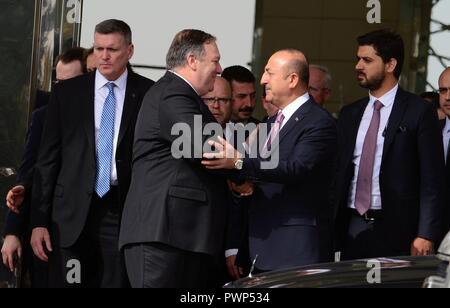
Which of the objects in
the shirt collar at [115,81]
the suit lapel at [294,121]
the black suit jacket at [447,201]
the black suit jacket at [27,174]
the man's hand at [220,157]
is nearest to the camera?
the man's hand at [220,157]

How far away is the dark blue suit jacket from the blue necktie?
1039 mm

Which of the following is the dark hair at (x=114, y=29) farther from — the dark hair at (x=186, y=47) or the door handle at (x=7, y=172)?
the door handle at (x=7, y=172)

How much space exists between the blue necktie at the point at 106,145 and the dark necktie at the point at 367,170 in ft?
4.87

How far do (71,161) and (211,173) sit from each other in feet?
4.25

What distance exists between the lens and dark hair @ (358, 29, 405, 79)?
762 centimetres

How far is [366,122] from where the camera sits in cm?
754

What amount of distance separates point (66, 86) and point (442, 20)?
187 inches

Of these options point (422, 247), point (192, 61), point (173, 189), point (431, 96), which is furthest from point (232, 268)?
point (431, 96)

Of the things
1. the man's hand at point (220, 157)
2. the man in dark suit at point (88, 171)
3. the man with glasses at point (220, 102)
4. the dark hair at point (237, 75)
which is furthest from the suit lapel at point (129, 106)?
the dark hair at point (237, 75)

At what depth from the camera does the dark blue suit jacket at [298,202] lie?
20.9ft

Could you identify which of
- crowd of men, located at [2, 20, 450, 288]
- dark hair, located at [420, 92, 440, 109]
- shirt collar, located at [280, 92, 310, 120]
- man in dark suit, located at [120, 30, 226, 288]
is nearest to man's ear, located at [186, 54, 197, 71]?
crowd of men, located at [2, 20, 450, 288]

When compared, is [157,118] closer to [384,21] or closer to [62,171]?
[62,171]

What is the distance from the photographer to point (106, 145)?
7.23 m

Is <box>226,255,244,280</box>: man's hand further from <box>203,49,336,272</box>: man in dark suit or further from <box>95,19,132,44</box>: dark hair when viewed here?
<box>95,19,132,44</box>: dark hair
